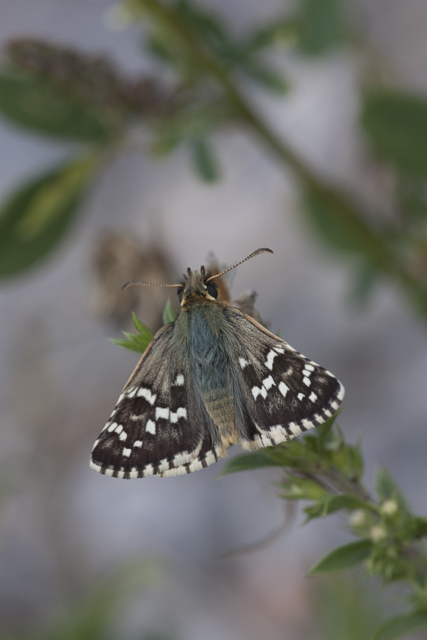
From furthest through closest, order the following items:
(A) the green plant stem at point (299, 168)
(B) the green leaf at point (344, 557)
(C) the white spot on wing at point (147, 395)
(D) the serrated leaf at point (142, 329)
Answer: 1. (A) the green plant stem at point (299, 168)
2. (C) the white spot on wing at point (147, 395)
3. (D) the serrated leaf at point (142, 329)
4. (B) the green leaf at point (344, 557)

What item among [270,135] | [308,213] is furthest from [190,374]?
[308,213]

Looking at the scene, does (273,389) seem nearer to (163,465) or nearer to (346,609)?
(163,465)

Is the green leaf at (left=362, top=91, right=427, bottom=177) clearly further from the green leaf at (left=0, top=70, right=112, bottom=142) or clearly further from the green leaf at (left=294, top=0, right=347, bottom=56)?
the green leaf at (left=0, top=70, right=112, bottom=142)

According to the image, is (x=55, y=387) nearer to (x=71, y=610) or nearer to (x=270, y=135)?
(x=71, y=610)

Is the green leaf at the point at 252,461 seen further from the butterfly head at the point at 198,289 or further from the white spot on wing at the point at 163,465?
the butterfly head at the point at 198,289

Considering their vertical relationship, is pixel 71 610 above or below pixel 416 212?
below

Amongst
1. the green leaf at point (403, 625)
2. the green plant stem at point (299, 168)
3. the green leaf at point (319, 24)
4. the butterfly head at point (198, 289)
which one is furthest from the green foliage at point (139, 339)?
the green leaf at point (319, 24)

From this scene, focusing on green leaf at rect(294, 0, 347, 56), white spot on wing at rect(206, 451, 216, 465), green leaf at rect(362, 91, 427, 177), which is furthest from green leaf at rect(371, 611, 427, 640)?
green leaf at rect(294, 0, 347, 56)
